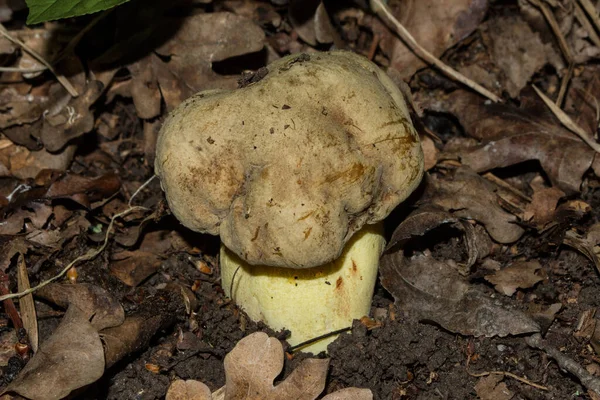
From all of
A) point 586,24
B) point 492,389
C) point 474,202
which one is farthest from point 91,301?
point 586,24

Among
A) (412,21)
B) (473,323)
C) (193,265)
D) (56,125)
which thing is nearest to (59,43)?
(56,125)

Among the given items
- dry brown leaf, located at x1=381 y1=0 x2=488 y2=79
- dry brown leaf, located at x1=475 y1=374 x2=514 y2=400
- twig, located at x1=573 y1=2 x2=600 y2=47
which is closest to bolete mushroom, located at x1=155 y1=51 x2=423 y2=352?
dry brown leaf, located at x1=475 y1=374 x2=514 y2=400

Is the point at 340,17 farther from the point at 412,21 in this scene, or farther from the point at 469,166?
the point at 469,166

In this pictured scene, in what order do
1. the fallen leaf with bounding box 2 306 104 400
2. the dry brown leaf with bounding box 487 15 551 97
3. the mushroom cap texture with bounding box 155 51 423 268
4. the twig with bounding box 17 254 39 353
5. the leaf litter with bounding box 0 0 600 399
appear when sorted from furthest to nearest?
1. the dry brown leaf with bounding box 487 15 551 97
2. the twig with bounding box 17 254 39 353
3. the leaf litter with bounding box 0 0 600 399
4. the fallen leaf with bounding box 2 306 104 400
5. the mushroom cap texture with bounding box 155 51 423 268

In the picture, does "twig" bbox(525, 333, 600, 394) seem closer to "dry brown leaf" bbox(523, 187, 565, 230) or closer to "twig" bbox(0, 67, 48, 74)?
"dry brown leaf" bbox(523, 187, 565, 230)

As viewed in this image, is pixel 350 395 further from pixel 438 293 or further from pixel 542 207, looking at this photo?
pixel 542 207

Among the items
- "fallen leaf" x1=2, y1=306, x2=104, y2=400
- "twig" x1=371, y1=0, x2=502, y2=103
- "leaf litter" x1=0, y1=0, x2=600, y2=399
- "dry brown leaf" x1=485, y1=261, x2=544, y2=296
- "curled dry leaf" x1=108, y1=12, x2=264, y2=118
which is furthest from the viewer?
"twig" x1=371, y1=0, x2=502, y2=103

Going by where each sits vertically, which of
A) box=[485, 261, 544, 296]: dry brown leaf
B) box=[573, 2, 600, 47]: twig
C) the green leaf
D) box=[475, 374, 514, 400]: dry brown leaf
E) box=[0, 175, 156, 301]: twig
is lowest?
box=[0, 175, 156, 301]: twig

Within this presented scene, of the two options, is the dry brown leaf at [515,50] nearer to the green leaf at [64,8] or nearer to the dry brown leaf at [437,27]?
the dry brown leaf at [437,27]
